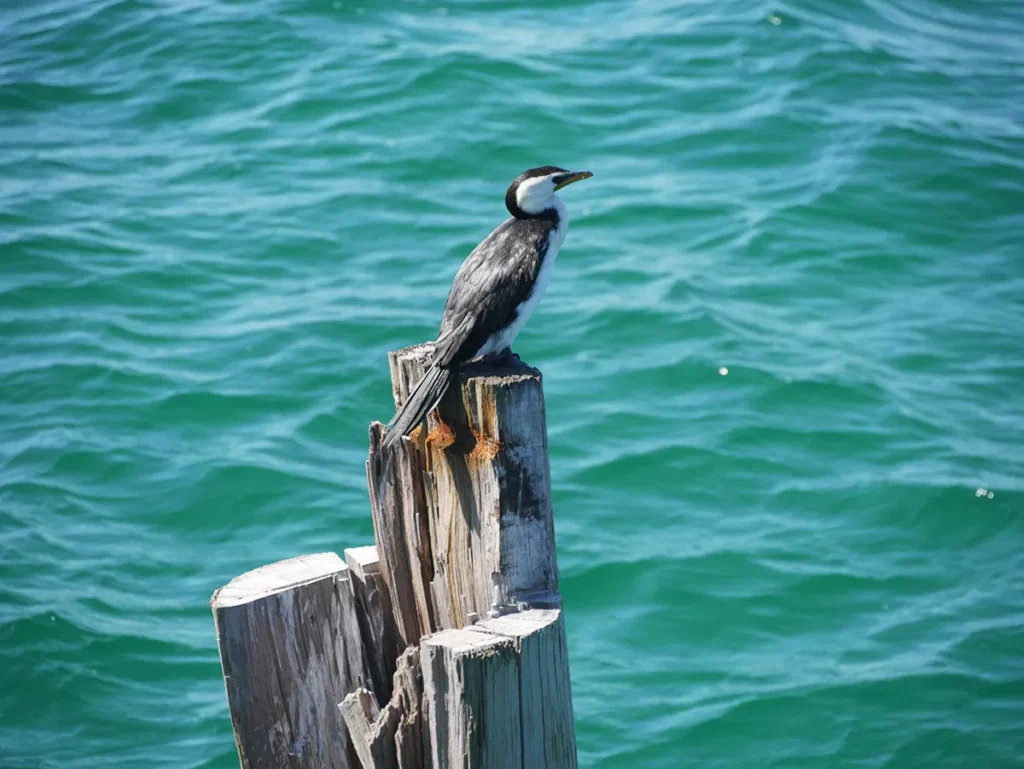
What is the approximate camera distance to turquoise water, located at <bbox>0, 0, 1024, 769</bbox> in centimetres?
682

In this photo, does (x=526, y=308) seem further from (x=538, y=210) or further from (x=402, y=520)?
(x=402, y=520)

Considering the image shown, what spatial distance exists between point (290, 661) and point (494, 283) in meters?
1.52

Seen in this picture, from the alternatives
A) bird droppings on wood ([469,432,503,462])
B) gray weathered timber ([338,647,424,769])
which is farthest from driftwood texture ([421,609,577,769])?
bird droppings on wood ([469,432,503,462])

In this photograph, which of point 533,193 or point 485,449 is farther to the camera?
point 533,193

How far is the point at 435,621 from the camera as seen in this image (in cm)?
368

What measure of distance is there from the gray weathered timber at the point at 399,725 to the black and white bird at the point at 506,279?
856mm

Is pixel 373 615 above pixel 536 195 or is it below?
below

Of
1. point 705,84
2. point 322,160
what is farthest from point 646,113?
point 322,160

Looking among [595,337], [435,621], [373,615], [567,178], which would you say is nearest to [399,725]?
[435,621]

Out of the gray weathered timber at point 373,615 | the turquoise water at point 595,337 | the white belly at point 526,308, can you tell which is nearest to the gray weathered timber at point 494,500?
the gray weathered timber at point 373,615

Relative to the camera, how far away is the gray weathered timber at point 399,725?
337 centimetres

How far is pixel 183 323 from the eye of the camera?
9.92 meters

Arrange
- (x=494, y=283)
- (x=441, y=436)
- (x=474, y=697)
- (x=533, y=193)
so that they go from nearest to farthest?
(x=474, y=697), (x=441, y=436), (x=494, y=283), (x=533, y=193)

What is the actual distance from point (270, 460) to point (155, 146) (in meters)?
5.07
